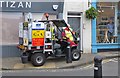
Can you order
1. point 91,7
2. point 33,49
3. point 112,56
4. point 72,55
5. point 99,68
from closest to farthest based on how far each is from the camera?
1. point 99,68
2. point 33,49
3. point 72,55
4. point 112,56
5. point 91,7

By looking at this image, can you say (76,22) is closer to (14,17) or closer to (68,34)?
(68,34)

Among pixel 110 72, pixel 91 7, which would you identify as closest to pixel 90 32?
pixel 91 7

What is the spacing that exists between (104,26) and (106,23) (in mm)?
224

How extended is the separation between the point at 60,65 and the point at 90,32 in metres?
4.61

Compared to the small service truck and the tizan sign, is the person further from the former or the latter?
the tizan sign

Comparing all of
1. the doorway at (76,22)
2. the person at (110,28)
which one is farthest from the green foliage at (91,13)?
the person at (110,28)

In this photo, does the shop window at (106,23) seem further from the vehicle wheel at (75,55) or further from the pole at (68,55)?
the pole at (68,55)

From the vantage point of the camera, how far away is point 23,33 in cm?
1420

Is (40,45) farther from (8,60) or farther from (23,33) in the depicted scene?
(8,60)

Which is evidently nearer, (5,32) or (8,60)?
(8,60)

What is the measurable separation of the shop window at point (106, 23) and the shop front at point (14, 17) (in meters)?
3.47

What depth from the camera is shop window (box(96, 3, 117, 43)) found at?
1850 cm

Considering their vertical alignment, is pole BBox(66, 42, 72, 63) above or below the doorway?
below

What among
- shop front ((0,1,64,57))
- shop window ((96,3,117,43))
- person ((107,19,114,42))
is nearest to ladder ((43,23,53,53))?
shop front ((0,1,64,57))
